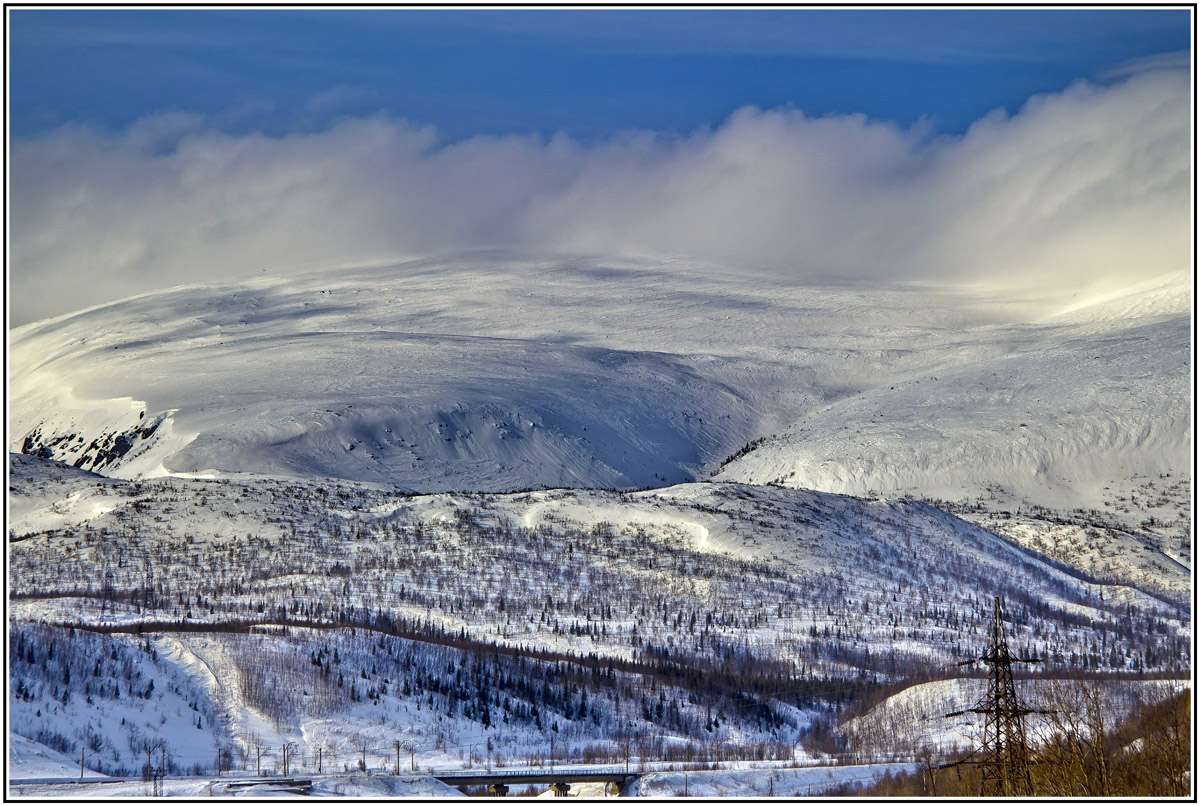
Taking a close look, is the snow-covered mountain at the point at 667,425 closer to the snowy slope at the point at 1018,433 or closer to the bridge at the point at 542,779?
the snowy slope at the point at 1018,433

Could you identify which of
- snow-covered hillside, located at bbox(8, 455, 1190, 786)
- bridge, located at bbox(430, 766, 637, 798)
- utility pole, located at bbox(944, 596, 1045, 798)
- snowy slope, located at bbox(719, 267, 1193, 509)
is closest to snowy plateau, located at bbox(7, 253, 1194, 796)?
snow-covered hillside, located at bbox(8, 455, 1190, 786)

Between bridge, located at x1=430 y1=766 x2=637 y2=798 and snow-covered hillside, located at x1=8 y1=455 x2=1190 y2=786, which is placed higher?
snow-covered hillside, located at x1=8 y1=455 x2=1190 y2=786

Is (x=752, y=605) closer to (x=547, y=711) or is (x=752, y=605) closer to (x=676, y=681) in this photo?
(x=676, y=681)

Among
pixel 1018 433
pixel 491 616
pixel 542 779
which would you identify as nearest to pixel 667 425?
pixel 1018 433

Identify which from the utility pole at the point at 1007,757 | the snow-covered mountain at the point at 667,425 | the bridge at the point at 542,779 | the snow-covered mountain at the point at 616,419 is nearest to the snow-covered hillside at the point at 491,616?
the bridge at the point at 542,779

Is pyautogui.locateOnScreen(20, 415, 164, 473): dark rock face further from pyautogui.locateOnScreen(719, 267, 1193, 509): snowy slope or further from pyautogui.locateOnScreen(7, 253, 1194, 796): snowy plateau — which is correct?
pyautogui.locateOnScreen(719, 267, 1193, 509): snowy slope

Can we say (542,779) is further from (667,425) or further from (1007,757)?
(667,425)

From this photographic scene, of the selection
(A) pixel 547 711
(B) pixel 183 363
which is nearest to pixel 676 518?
(A) pixel 547 711
